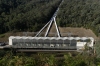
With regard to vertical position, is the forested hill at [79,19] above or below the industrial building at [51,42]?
above

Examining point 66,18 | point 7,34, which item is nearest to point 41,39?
point 7,34

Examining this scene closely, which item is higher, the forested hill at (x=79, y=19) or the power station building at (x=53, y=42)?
the forested hill at (x=79, y=19)

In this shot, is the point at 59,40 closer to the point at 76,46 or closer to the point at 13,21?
the point at 76,46

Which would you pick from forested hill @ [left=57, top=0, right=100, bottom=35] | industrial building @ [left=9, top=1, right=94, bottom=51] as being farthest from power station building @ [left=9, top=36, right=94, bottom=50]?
forested hill @ [left=57, top=0, right=100, bottom=35]

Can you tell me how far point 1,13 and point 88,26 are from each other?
18.3 metres

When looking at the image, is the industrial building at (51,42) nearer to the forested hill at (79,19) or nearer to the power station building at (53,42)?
the power station building at (53,42)

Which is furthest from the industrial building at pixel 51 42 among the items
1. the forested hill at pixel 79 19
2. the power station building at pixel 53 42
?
the forested hill at pixel 79 19

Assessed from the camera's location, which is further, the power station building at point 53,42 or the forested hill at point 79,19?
the forested hill at point 79,19

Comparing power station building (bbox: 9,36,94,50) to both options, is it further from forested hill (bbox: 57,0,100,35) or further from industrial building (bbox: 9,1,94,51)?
forested hill (bbox: 57,0,100,35)

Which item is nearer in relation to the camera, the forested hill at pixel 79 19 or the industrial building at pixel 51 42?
the industrial building at pixel 51 42

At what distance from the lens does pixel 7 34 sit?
1348 inches

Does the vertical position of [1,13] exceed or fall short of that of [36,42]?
it exceeds it

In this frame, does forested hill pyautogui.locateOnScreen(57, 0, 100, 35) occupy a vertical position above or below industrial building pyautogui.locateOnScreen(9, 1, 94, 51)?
above

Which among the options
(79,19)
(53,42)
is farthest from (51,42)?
Result: (79,19)
